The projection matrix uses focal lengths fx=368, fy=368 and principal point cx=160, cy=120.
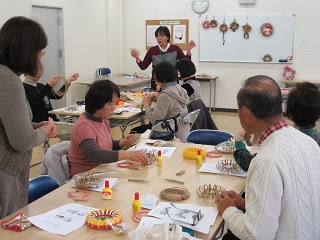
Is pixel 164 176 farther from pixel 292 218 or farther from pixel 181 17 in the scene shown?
pixel 181 17

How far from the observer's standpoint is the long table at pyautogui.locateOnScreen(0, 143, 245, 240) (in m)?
1.52

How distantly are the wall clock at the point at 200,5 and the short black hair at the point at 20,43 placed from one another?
6.55 meters

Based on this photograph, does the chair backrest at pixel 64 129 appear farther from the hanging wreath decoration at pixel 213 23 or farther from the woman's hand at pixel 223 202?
the hanging wreath decoration at pixel 213 23

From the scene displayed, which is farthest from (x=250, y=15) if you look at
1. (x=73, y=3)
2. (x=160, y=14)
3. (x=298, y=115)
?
(x=298, y=115)

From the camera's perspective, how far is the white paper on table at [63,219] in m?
1.55

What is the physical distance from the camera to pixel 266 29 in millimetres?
7375

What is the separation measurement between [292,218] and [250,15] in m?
6.78

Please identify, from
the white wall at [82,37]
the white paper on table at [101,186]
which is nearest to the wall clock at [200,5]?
the white wall at [82,37]

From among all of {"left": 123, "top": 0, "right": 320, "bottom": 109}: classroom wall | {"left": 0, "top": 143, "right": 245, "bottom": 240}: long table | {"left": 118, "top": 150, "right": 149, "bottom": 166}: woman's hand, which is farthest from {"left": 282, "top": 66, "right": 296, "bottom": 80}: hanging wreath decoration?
{"left": 118, "top": 150, "right": 149, "bottom": 166}: woman's hand

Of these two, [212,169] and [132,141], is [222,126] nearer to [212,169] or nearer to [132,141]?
[132,141]

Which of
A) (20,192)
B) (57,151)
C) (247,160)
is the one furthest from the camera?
(57,151)

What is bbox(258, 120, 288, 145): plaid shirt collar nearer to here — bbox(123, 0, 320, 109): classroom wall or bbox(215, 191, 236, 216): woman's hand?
bbox(215, 191, 236, 216): woman's hand

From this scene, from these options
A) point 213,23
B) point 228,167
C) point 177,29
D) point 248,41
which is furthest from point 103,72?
point 228,167

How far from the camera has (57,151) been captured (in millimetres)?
2531
